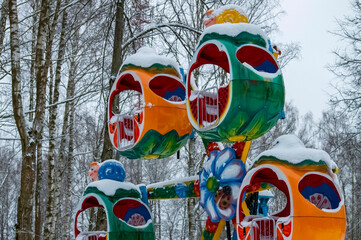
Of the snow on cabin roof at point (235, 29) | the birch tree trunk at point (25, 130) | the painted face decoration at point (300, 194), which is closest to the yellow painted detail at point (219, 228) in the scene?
the painted face decoration at point (300, 194)

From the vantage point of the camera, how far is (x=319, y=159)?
4.06m

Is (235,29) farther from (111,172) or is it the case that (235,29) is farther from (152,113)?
(111,172)

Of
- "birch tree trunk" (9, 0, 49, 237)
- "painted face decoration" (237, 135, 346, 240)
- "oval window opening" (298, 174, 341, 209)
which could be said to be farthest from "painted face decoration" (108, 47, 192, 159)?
"birch tree trunk" (9, 0, 49, 237)

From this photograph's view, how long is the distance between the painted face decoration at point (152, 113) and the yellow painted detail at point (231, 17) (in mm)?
844

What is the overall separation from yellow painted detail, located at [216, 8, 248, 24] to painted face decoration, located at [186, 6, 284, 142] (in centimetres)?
30

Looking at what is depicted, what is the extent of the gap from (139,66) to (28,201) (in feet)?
8.93

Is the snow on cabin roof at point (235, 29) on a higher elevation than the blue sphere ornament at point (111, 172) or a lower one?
higher

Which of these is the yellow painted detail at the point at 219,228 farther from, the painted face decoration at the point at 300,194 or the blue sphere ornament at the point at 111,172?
the blue sphere ornament at the point at 111,172

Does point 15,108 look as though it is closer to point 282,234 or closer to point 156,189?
point 156,189

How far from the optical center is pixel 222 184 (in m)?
4.80

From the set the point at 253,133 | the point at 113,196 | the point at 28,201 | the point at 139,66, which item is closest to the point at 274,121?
the point at 253,133

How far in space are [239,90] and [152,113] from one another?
1.26m

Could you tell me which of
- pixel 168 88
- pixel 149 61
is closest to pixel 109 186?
pixel 168 88

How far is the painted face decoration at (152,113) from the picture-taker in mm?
5199
